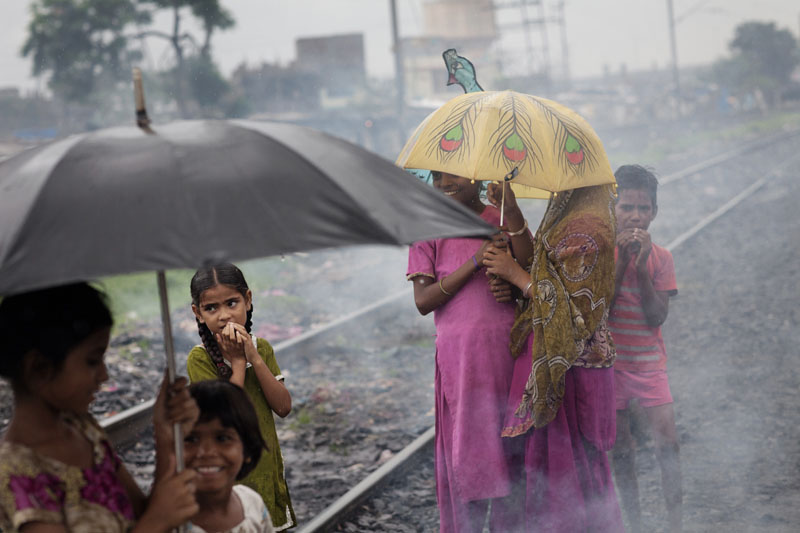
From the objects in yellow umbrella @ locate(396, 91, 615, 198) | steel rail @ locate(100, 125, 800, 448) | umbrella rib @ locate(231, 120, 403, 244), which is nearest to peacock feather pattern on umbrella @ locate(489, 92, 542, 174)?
yellow umbrella @ locate(396, 91, 615, 198)

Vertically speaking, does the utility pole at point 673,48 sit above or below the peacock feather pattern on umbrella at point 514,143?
above

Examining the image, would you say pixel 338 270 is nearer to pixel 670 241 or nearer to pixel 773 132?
pixel 670 241

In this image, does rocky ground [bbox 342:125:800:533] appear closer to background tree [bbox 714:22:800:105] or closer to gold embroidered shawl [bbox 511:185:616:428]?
gold embroidered shawl [bbox 511:185:616:428]

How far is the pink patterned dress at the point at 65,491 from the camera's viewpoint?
1.88 m

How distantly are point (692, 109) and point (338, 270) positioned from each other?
4646cm

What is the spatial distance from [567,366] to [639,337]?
0.87 meters

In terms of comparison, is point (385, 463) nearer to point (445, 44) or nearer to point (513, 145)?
point (513, 145)

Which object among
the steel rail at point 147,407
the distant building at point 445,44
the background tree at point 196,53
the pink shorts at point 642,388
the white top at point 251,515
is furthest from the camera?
the distant building at point 445,44

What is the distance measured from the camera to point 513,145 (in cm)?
347

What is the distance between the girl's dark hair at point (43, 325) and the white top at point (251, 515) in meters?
0.89

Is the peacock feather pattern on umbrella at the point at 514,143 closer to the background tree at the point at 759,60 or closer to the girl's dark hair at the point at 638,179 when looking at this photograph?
the girl's dark hair at the point at 638,179

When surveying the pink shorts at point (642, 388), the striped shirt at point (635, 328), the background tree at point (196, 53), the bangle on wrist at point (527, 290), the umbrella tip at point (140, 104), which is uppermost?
the background tree at point (196, 53)

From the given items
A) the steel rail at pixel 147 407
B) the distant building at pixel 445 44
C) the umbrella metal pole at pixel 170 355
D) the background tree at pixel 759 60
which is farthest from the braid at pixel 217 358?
the background tree at pixel 759 60

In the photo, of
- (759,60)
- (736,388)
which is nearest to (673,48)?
(759,60)
